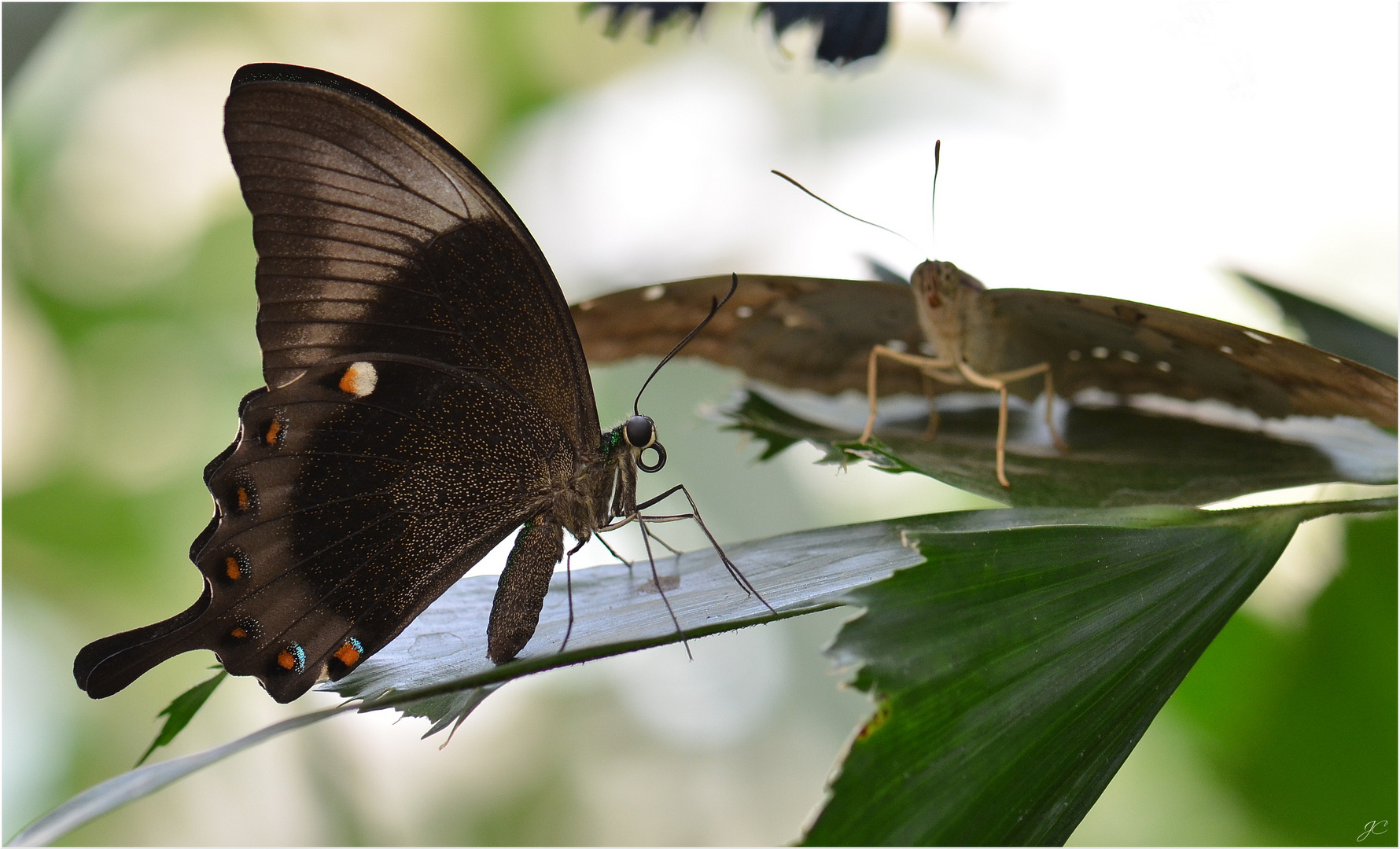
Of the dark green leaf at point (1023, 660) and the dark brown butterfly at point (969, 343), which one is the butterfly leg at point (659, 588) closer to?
the dark green leaf at point (1023, 660)

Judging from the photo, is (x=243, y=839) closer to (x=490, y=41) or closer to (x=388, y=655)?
(x=388, y=655)

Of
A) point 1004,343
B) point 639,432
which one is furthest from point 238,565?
point 1004,343

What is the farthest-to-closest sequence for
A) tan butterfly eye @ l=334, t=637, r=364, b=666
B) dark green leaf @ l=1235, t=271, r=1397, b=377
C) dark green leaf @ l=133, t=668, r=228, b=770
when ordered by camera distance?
dark green leaf @ l=1235, t=271, r=1397, b=377
tan butterfly eye @ l=334, t=637, r=364, b=666
dark green leaf @ l=133, t=668, r=228, b=770

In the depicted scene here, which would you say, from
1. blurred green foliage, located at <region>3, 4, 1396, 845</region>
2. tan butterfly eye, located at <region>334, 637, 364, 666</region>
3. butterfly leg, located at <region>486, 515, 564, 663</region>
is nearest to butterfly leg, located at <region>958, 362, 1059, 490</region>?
butterfly leg, located at <region>486, 515, 564, 663</region>

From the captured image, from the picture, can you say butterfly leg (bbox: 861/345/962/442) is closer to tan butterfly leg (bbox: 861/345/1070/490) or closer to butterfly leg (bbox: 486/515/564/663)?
tan butterfly leg (bbox: 861/345/1070/490)

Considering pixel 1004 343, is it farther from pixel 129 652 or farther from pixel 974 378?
pixel 129 652

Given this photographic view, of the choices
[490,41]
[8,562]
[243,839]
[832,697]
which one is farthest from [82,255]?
[832,697]

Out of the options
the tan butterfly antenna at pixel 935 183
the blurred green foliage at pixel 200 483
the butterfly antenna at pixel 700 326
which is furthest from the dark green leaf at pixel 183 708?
the blurred green foliage at pixel 200 483
